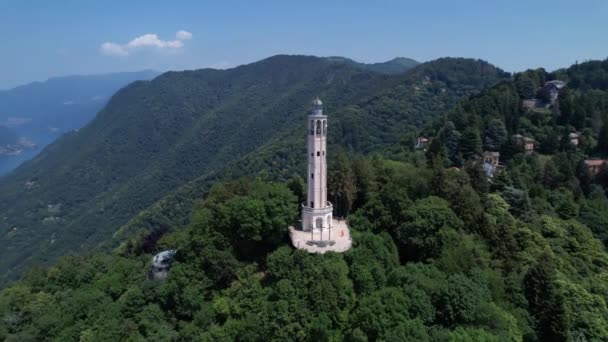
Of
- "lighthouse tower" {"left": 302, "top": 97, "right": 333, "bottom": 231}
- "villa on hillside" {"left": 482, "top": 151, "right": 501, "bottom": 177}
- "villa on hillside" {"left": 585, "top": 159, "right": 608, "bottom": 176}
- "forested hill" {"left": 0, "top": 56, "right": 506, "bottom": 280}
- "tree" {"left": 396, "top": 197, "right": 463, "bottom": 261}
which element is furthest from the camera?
"forested hill" {"left": 0, "top": 56, "right": 506, "bottom": 280}

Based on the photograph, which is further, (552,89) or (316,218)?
(552,89)

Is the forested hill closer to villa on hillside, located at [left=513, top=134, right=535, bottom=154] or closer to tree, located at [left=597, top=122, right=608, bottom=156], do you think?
Result: villa on hillside, located at [left=513, top=134, right=535, bottom=154]

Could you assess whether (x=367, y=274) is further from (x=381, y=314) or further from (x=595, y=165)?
(x=595, y=165)

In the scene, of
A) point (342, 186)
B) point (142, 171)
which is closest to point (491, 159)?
point (342, 186)

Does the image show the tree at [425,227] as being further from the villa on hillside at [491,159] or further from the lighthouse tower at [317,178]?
the villa on hillside at [491,159]

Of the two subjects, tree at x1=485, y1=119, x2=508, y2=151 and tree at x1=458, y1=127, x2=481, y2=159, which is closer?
tree at x1=458, y1=127, x2=481, y2=159

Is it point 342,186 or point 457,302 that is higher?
point 342,186

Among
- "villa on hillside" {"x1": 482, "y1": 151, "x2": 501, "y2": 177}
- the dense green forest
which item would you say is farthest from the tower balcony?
"villa on hillside" {"x1": 482, "y1": 151, "x2": 501, "y2": 177}
